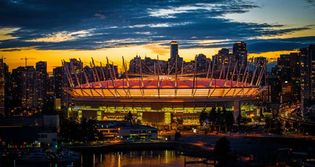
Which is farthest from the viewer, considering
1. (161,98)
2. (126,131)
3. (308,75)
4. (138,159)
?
(308,75)

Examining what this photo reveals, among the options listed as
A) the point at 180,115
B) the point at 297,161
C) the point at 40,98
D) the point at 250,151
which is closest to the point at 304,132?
the point at 180,115

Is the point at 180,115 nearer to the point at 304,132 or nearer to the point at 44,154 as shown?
the point at 304,132

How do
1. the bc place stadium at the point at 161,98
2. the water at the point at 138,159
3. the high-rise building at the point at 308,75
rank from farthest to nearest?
1. the high-rise building at the point at 308,75
2. the bc place stadium at the point at 161,98
3. the water at the point at 138,159

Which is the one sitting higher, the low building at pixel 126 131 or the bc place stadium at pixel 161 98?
the bc place stadium at pixel 161 98

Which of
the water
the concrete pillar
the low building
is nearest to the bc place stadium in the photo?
the concrete pillar

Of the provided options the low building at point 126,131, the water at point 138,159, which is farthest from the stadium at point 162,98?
the water at point 138,159

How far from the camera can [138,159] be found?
94.8 feet

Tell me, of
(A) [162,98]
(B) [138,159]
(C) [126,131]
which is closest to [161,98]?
(A) [162,98]

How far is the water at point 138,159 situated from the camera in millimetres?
26688

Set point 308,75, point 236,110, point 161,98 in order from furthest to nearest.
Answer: point 308,75 < point 236,110 < point 161,98

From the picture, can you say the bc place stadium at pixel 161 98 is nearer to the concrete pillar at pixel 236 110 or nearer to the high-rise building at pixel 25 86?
the concrete pillar at pixel 236 110

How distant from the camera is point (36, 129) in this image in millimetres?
32250

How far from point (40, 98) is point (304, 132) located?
110ft

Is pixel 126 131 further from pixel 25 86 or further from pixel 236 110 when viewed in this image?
pixel 25 86
